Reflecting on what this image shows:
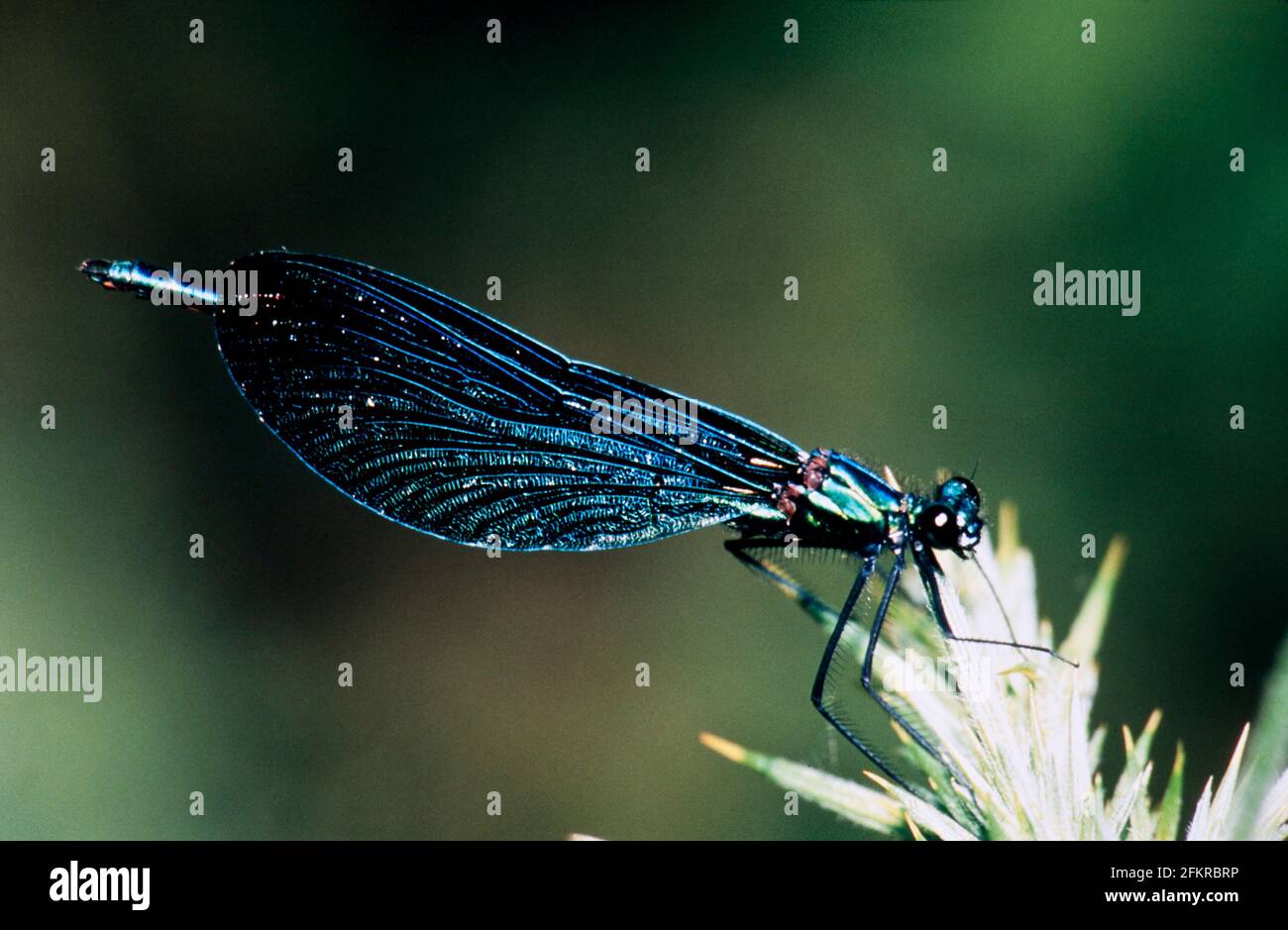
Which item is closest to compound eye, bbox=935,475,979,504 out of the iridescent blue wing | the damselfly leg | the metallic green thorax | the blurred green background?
the metallic green thorax

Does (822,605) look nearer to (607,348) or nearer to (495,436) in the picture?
(495,436)

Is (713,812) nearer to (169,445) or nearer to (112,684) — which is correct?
(112,684)

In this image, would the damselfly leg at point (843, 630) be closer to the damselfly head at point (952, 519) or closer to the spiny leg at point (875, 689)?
the spiny leg at point (875, 689)

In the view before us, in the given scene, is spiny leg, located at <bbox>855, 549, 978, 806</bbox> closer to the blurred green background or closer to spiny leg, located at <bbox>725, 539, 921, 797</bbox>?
spiny leg, located at <bbox>725, 539, 921, 797</bbox>
